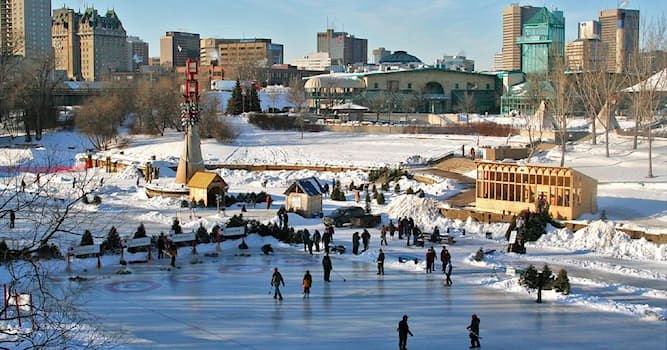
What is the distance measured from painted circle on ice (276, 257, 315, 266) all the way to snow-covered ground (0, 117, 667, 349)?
0.04 meters

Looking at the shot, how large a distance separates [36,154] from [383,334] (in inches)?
2129

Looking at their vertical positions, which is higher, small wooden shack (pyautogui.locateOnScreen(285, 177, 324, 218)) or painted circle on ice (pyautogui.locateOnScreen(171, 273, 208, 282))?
small wooden shack (pyautogui.locateOnScreen(285, 177, 324, 218))

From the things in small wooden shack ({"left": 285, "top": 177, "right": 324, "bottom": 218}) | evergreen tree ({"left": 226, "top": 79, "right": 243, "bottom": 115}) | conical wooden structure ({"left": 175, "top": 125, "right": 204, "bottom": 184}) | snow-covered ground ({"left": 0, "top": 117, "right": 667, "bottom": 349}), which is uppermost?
evergreen tree ({"left": 226, "top": 79, "right": 243, "bottom": 115})

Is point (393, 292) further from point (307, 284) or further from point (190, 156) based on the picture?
point (190, 156)

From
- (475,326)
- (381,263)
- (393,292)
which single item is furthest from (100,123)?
(475,326)

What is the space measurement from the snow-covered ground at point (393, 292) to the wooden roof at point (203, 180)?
61.9 inches

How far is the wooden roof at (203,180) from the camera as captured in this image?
120 feet

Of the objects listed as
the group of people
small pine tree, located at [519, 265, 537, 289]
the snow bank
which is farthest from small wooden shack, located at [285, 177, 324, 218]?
the group of people

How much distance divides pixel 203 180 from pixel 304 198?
6206 mm

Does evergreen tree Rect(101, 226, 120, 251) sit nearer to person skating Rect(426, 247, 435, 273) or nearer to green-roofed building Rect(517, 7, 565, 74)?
person skating Rect(426, 247, 435, 273)

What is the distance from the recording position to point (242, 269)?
23094 millimetres

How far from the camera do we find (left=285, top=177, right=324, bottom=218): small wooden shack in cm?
3316

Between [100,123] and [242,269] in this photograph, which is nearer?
[242,269]

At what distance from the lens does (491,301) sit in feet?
63.0
